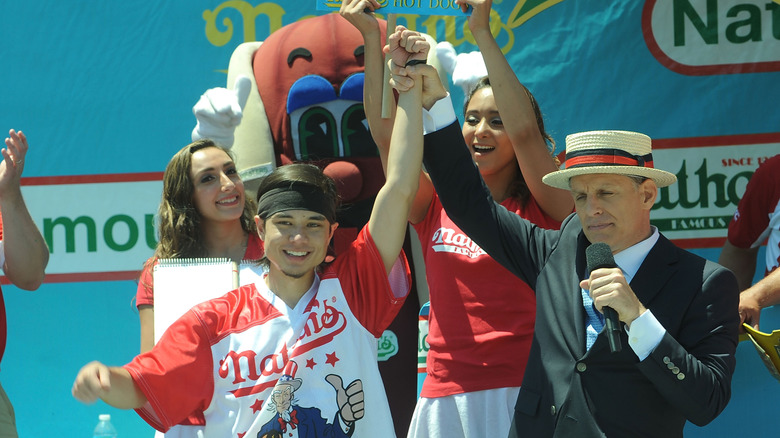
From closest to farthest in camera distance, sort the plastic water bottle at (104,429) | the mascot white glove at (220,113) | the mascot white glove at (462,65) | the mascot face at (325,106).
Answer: the mascot white glove at (462,65), the mascot white glove at (220,113), the mascot face at (325,106), the plastic water bottle at (104,429)

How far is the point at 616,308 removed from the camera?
1.81 metres

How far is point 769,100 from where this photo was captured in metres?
3.61

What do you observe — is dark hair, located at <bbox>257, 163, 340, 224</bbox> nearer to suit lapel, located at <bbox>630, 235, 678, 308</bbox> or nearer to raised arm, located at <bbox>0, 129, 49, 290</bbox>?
suit lapel, located at <bbox>630, 235, 678, 308</bbox>

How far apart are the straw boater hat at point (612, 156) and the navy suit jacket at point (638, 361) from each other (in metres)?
0.16

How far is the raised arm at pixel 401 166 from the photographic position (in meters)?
2.22

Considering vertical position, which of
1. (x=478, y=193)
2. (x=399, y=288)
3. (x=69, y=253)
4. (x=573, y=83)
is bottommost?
(x=399, y=288)

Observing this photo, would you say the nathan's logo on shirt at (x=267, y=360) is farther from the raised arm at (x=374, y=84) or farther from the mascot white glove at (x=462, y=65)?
the mascot white glove at (x=462, y=65)

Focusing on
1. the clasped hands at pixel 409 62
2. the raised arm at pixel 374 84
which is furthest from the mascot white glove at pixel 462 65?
the clasped hands at pixel 409 62

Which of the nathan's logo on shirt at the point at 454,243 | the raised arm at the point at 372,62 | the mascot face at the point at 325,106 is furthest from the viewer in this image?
the mascot face at the point at 325,106

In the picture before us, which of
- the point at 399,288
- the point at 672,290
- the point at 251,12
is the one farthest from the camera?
the point at 251,12

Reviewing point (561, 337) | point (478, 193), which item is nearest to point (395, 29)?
point (478, 193)

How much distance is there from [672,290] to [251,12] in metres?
2.48

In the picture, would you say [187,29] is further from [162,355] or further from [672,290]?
[672,290]

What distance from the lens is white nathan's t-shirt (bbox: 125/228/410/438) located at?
2111mm
